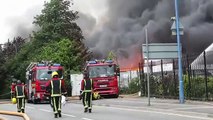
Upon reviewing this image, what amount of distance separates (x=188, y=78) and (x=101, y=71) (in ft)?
28.5

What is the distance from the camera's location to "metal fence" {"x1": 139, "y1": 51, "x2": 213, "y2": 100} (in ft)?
105

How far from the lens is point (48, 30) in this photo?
82.1 metres

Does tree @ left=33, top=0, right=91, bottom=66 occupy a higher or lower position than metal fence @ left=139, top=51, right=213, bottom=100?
higher

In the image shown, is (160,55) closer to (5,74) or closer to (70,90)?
(70,90)

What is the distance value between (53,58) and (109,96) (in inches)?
867

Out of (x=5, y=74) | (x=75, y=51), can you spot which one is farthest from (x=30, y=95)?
(x=5, y=74)

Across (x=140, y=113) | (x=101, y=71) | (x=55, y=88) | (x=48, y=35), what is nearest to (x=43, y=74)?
(x=101, y=71)

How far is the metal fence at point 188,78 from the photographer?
105 ft

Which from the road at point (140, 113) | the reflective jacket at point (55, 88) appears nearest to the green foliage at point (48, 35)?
the road at point (140, 113)

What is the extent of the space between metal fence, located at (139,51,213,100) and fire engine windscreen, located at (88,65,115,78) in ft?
11.0

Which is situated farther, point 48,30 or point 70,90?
point 48,30

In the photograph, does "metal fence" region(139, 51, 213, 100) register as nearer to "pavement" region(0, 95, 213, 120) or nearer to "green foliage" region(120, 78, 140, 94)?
"pavement" region(0, 95, 213, 120)

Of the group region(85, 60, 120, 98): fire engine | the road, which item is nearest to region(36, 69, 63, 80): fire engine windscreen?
region(85, 60, 120, 98): fire engine

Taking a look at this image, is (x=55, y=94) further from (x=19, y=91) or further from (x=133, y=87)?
(x=133, y=87)
